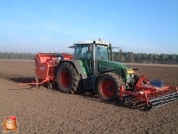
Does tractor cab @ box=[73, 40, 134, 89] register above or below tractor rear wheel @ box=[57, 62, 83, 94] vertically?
above

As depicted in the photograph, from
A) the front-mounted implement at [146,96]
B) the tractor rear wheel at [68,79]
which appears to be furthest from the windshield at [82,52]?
the front-mounted implement at [146,96]

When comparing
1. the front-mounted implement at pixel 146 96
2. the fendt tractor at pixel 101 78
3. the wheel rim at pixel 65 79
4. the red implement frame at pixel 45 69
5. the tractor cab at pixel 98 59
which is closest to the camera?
the front-mounted implement at pixel 146 96

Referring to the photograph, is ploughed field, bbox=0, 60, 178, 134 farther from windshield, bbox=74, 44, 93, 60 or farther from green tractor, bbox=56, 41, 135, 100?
windshield, bbox=74, 44, 93, 60

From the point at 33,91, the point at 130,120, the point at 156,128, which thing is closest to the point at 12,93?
the point at 33,91

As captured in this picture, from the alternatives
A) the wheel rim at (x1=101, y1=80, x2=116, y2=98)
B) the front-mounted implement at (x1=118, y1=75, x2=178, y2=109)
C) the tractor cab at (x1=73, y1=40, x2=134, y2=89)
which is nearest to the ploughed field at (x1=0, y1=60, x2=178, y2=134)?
the front-mounted implement at (x1=118, y1=75, x2=178, y2=109)

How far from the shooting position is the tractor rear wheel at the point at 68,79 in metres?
8.79

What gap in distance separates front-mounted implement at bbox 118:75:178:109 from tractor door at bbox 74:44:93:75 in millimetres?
2119

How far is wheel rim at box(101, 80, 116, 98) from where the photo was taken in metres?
7.75

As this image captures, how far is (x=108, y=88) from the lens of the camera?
25.8 feet

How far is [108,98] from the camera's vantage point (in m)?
7.83

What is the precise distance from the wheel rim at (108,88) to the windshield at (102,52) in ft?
4.31

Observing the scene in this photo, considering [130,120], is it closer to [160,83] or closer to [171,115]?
[171,115]

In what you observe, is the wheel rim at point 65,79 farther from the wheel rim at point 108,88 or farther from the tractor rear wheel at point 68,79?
the wheel rim at point 108,88

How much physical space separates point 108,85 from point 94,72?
3.43ft
